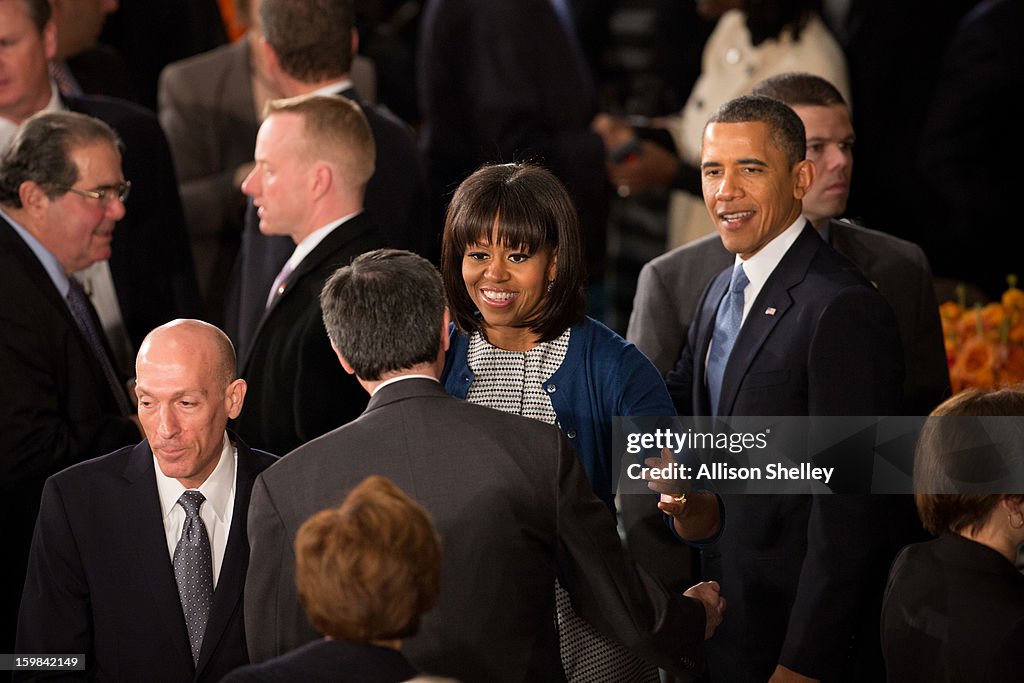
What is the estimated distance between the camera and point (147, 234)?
4277 millimetres

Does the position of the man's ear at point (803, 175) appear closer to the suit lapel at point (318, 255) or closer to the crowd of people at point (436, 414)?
the crowd of people at point (436, 414)

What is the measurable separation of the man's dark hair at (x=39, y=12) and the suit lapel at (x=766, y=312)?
2.33m

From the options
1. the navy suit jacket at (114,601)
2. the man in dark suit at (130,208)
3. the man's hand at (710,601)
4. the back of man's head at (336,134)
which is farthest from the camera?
the man in dark suit at (130,208)

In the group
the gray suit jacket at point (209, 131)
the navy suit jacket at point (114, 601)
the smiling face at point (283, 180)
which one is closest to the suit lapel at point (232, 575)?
the navy suit jacket at point (114, 601)

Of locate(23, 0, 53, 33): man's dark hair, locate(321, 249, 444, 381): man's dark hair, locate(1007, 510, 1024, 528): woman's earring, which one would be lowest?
locate(1007, 510, 1024, 528): woman's earring

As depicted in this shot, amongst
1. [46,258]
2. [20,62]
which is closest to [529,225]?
[46,258]

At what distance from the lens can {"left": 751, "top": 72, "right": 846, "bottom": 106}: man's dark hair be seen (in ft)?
12.2

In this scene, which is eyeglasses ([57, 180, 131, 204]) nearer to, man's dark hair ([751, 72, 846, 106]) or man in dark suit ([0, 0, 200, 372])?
man in dark suit ([0, 0, 200, 372])

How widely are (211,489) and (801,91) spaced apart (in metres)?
1.94

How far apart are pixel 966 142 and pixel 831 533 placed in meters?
2.72

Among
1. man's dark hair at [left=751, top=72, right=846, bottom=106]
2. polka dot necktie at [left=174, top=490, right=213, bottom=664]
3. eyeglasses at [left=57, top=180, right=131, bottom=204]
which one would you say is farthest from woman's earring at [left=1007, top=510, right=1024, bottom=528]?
eyeglasses at [left=57, top=180, right=131, bottom=204]

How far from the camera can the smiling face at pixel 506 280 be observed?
2820 millimetres

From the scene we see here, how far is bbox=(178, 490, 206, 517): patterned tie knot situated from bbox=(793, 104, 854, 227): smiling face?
1799 millimetres

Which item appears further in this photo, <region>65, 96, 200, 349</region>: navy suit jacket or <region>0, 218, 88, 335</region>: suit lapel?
<region>65, 96, 200, 349</region>: navy suit jacket
